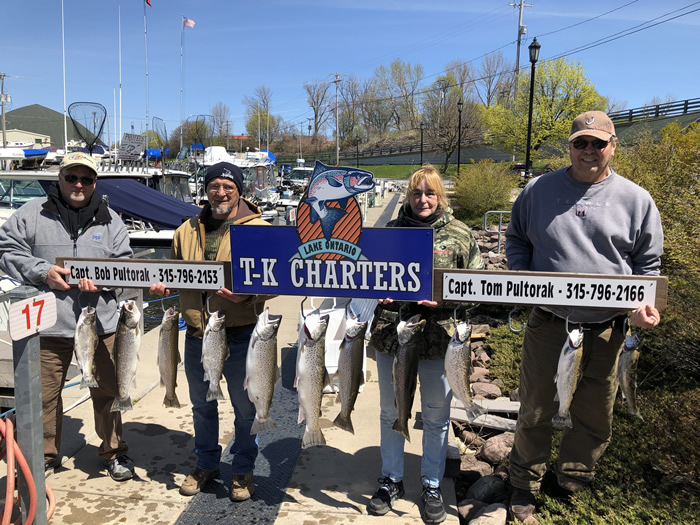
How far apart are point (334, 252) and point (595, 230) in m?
1.48

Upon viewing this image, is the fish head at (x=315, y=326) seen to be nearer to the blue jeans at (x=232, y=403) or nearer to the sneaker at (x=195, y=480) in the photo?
the blue jeans at (x=232, y=403)

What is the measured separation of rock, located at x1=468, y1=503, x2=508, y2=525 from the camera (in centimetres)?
336

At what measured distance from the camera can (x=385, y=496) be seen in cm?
350

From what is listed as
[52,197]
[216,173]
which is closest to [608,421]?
[216,173]

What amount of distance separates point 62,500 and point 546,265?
11.6ft

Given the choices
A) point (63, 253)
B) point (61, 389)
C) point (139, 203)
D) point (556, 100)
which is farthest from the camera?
point (556, 100)

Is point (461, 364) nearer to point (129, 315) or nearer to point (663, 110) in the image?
point (129, 315)

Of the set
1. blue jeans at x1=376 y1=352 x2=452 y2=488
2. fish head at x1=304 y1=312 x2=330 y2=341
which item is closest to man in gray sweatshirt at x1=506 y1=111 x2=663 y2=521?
blue jeans at x1=376 y1=352 x2=452 y2=488

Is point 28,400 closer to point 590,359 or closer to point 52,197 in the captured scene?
point 52,197

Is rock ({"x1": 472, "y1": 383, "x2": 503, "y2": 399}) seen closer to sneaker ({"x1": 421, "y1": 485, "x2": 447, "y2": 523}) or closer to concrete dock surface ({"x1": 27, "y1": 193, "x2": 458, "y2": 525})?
concrete dock surface ({"x1": 27, "y1": 193, "x2": 458, "y2": 525})

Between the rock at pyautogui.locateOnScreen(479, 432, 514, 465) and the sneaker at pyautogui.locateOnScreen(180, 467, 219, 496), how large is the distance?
87.1 inches

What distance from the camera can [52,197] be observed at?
359 cm

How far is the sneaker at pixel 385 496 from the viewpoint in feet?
11.3

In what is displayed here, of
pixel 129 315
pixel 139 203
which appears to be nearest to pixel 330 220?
pixel 129 315
